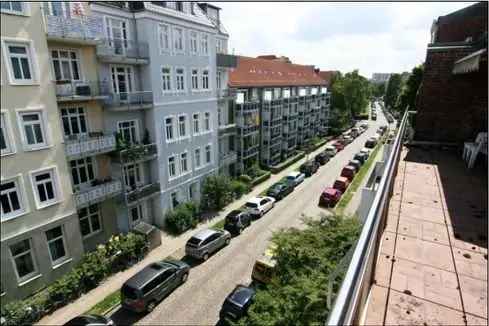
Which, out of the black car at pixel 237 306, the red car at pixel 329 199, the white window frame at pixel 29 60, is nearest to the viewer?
the white window frame at pixel 29 60

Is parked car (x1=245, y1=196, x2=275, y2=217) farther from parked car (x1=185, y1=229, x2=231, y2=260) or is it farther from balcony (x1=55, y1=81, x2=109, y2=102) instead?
balcony (x1=55, y1=81, x2=109, y2=102)

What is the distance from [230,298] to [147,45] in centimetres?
1467

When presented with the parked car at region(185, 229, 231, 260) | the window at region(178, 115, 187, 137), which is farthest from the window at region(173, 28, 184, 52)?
the parked car at region(185, 229, 231, 260)

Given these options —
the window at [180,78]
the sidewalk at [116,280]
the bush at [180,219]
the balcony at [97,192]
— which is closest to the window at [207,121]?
the window at [180,78]

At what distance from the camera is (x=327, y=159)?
132ft

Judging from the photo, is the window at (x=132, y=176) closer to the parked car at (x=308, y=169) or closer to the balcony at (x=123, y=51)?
the balcony at (x=123, y=51)

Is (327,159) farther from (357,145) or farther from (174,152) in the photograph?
(174,152)

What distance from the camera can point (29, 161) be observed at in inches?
473

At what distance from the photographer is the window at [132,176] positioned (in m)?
17.9

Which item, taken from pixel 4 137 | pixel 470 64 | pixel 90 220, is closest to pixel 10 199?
pixel 4 137

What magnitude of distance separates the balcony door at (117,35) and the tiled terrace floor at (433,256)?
15578mm

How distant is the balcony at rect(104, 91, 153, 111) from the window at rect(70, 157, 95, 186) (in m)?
3.26

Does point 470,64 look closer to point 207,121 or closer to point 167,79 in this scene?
point 167,79

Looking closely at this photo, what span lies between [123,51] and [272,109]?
2098cm
